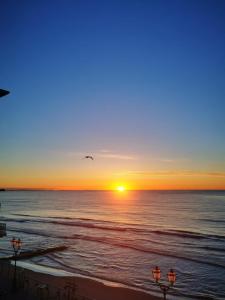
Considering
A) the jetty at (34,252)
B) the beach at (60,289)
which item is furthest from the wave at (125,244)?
the beach at (60,289)

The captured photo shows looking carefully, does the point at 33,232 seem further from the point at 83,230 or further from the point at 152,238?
the point at 152,238

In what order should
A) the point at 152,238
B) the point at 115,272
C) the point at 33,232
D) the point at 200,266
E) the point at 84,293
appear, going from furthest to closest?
the point at 33,232
the point at 152,238
the point at 200,266
the point at 115,272
the point at 84,293

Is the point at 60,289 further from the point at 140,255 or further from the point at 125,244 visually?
the point at 125,244

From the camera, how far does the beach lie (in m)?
23.9

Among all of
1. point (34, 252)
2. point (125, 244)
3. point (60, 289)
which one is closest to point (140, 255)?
point (125, 244)

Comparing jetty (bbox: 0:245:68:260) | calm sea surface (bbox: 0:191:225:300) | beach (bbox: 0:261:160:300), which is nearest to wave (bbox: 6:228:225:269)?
calm sea surface (bbox: 0:191:225:300)

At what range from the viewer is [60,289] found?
26.5m

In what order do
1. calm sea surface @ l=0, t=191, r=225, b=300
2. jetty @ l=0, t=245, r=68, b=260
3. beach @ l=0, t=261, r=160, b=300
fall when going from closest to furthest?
beach @ l=0, t=261, r=160, b=300, calm sea surface @ l=0, t=191, r=225, b=300, jetty @ l=0, t=245, r=68, b=260

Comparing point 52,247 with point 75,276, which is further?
point 52,247

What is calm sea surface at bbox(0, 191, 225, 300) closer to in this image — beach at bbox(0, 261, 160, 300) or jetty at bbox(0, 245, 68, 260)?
jetty at bbox(0, 245, 68, 260)

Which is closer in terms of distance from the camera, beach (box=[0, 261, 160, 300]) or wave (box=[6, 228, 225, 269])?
beach (box=[0, 261, 160, 300])

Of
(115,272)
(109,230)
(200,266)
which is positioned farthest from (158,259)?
(109,230)

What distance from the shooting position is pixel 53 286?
27.9 m

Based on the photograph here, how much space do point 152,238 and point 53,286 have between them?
111 ft
